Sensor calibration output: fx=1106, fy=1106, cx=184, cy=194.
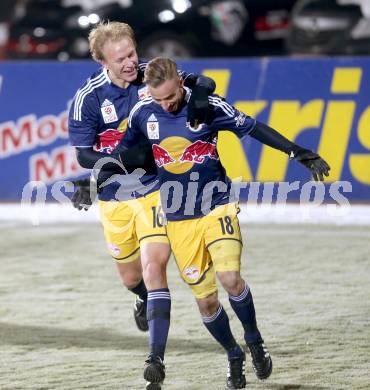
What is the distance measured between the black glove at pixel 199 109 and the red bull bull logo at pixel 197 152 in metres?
0.14

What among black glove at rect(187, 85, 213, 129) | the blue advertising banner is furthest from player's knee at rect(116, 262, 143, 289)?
the blue advertising banner

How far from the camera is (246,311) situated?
24.0 feet

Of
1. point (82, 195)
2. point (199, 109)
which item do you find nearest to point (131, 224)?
point (82, 195)

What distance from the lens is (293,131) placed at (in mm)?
14219

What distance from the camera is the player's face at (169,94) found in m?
6.88

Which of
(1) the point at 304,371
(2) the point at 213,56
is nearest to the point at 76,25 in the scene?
(2) the point at 213,56

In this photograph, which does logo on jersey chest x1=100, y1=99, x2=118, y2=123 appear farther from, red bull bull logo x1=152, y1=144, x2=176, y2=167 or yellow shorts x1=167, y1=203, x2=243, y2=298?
yellow shorts x1=167, y1=203, x2=243, y2=298

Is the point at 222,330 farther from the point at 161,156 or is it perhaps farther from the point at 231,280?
the point at 161,156

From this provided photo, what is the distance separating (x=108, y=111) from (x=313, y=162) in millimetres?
1653

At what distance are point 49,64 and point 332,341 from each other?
7960mm

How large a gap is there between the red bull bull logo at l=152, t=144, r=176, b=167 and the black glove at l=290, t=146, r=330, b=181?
798 millimetres

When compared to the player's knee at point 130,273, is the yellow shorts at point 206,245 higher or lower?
higher

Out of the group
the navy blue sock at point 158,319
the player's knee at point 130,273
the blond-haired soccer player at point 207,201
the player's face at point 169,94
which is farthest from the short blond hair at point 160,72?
A: the player's knee at point 130,273

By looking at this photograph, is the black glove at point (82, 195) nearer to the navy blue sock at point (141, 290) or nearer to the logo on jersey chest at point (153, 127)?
the logo on jersey chest at point (153, 127)
